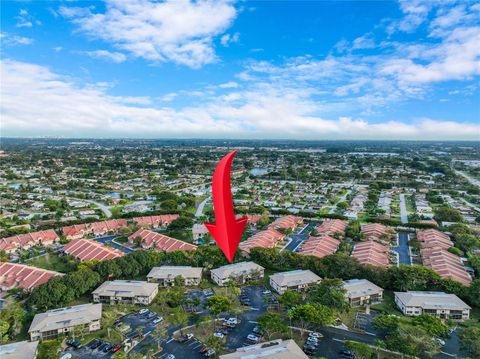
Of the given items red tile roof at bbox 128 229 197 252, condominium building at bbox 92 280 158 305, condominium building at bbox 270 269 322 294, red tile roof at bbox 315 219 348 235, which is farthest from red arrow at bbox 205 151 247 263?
red tile roof at bbox 315 219 348 235

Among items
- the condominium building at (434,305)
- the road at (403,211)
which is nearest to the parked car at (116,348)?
the condominium building at (434,305)

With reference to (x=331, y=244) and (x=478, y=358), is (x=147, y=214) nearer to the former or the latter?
(x=331, y=244)

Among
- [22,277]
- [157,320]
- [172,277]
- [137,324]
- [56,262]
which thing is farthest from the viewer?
[56,262]

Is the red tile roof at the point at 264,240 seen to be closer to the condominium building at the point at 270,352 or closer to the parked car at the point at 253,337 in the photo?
the parked car at the point at 253,337

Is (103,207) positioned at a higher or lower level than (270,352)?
lower

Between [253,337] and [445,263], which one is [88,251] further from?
[445,263]

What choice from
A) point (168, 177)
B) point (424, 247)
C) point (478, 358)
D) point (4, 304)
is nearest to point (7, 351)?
point (4, 304)

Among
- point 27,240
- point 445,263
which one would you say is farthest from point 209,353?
point 27,240
